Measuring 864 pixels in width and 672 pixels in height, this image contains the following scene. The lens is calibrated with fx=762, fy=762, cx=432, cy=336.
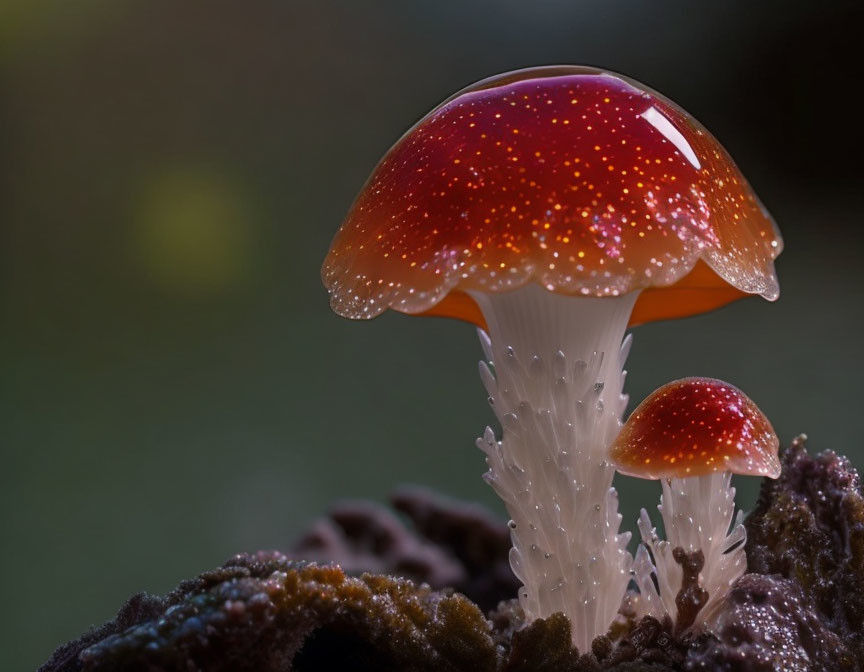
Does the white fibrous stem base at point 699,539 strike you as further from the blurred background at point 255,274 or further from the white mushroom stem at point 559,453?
the blurred background at point 255,274

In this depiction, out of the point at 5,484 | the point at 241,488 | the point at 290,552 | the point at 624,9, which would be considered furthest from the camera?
the point at 241,488

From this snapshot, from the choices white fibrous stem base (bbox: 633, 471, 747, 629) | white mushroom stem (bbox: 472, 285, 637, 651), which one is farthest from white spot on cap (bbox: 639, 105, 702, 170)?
white fibrous stem base (bbox: 633, 471, 747, 629)

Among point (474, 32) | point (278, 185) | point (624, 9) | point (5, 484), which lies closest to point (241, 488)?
point (5, 484)

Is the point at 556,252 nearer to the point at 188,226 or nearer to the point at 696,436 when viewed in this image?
the point at 696,436

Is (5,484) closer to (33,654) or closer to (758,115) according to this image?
(33,654)

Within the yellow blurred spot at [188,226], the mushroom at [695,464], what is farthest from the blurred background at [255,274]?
the mushroom at [695,464]

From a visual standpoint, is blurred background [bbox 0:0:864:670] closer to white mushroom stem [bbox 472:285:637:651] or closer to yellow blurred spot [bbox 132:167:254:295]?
yellow blurred spot [bbox 132:167:254:295]

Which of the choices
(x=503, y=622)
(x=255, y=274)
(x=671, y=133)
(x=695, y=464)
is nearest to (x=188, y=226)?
(x=255, y=274)
